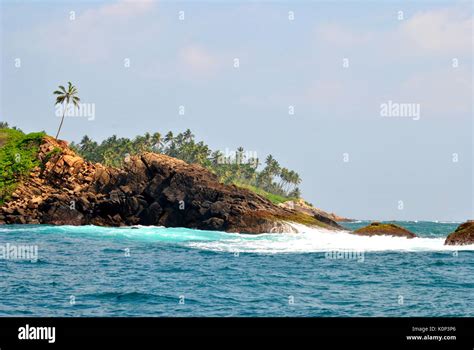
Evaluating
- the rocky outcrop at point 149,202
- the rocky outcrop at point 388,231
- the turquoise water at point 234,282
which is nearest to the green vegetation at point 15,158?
the rocky outcrop at point 149,202

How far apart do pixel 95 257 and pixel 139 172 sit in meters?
51.6

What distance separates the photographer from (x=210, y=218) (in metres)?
85.7

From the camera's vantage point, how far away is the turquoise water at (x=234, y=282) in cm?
2198

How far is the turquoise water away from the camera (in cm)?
2198

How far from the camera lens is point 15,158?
99.3 metres

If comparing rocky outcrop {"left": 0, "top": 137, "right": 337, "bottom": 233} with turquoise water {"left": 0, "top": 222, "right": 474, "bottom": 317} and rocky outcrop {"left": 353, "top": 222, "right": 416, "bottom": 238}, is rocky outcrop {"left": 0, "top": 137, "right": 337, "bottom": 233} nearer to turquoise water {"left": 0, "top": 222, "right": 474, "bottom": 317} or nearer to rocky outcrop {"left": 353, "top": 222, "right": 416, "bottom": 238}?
rocky outcrop {"left": 353, "top": 222, "right": 416, "bottom": 238}

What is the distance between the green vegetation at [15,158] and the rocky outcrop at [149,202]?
2.32 m

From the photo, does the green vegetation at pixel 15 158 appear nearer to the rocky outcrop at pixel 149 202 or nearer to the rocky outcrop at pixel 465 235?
the rocky outcrop at pixel 149 202

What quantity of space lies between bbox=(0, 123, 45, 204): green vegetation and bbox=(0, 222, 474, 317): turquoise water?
49.8 m

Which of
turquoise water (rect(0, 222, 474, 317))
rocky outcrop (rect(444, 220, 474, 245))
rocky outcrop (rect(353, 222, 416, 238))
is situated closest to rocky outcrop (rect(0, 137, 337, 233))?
rocky outcrop (rect(353, 222, 416, 238))

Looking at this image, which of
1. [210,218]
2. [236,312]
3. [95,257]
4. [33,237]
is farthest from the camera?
[210,218]
